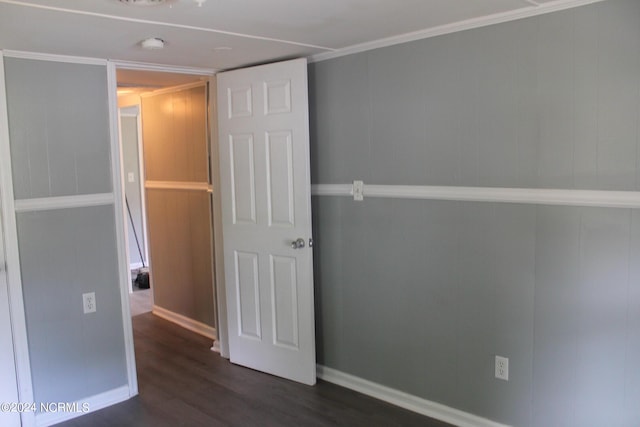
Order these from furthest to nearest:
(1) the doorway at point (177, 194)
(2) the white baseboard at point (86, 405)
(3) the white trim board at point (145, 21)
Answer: (1) the doorway at point (177, 194) → (2) the white baseboard at point (86, 405) → (3) the white trim board at point (145, 21)

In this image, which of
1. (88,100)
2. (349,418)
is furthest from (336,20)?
(349,418)

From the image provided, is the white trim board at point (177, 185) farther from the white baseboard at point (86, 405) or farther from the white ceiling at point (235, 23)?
the white baseboard at point (86, 405)

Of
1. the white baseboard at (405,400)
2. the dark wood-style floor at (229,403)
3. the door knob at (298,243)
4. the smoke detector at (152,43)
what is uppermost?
the smoke detector at (152,43)

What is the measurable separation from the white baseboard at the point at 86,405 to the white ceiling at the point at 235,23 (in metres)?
2.05

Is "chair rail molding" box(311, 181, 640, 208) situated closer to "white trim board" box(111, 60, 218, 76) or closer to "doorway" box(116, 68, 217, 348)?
"white trim board" box(111, 60, 218, 76)

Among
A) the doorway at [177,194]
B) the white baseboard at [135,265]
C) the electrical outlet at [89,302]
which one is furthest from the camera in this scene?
the white baseboard at [135,265]

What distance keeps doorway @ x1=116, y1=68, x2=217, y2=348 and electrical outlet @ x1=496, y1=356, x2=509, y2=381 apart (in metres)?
2.25

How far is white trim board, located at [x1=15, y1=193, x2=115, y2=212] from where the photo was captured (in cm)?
282

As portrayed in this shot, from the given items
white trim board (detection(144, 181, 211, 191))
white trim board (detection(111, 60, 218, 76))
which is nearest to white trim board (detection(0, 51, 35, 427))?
white trim board (detection(111, 60, 218, 76))

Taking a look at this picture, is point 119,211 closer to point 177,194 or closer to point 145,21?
point 177,194

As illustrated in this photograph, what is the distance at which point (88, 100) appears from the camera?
3021 millimetres

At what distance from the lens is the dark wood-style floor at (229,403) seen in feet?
9.46

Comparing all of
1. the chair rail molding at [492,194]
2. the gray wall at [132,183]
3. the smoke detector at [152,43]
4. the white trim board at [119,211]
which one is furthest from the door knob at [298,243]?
the gray wall at [132,183]

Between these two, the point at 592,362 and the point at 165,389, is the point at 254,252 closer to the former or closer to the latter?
the point at 165,389
